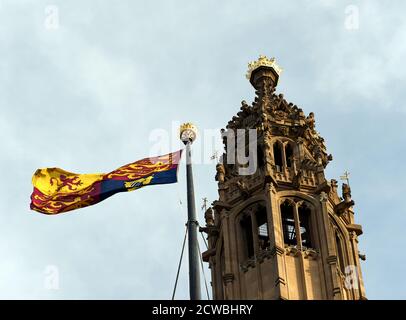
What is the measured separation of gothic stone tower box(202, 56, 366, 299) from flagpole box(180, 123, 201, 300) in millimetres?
24845

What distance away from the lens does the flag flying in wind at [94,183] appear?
43844 mm

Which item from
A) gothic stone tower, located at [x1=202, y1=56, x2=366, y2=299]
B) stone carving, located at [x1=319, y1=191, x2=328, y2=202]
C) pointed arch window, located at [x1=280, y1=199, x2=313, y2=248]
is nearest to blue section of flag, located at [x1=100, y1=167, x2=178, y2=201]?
gothic stone tower, located at [x1=202, y1=56, x2=366, y2=299]

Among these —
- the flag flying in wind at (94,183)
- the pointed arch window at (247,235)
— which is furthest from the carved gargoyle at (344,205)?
the flag flying in wind at (94,183)

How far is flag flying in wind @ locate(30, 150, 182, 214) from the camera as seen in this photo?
4384 cm

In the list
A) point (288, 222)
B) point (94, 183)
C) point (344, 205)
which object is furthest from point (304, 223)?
point (94, 183)

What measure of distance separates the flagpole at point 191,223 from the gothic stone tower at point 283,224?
24.8 m

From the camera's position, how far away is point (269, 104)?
7938 centimetres

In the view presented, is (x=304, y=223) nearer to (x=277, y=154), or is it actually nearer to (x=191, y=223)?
(x=277, y=154)

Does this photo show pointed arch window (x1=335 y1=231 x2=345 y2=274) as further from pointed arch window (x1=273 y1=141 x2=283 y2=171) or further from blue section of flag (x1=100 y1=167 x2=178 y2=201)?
blue section of flag (x1=100 y1=167 x2=178 y2=201)

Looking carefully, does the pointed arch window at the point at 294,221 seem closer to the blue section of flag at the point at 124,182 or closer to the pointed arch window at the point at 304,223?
the pointed arch window at the point at 304,223

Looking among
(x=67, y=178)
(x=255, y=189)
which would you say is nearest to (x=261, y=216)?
(x=255, y=189)
